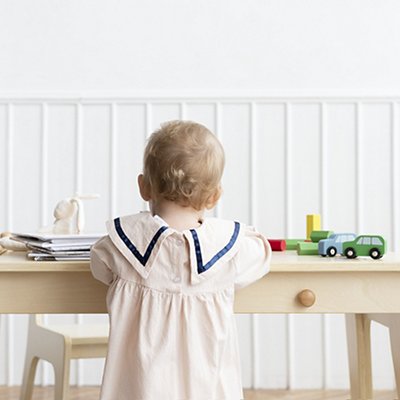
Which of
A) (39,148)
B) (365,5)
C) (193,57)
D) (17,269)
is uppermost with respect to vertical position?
(365,5)

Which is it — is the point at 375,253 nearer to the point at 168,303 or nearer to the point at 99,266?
the point at 168,303

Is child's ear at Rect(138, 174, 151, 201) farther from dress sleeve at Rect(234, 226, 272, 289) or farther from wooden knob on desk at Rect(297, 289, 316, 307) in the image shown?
wooden knob on desk at Rect(297, 289, 316, 307)

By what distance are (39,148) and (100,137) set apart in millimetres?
221

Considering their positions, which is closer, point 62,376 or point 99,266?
point 99,266

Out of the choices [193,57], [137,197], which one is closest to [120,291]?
[137,197]

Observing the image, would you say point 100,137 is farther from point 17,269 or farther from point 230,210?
point 17,269

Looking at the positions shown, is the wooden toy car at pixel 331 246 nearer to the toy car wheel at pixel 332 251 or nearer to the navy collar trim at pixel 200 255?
the toy car wheel at pixel 332 251

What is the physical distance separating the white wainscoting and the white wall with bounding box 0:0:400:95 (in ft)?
0.28

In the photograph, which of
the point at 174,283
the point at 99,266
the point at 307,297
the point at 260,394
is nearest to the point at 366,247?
the point at 307,297

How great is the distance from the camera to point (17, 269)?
57.2 inches

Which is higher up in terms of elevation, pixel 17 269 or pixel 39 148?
pixel 39 148

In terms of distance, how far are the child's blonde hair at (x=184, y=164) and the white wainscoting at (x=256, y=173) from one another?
143 cm

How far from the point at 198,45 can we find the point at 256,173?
1.68 feet

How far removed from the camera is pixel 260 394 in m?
2.82
